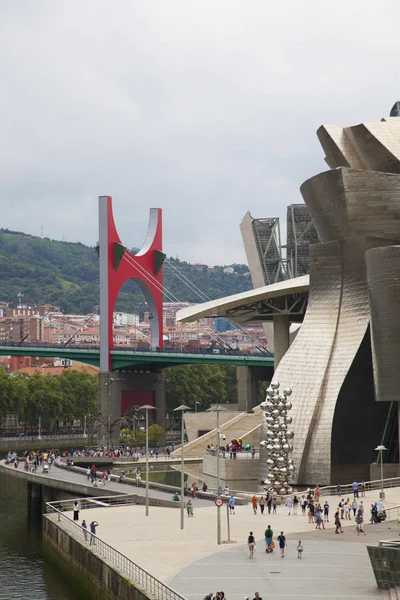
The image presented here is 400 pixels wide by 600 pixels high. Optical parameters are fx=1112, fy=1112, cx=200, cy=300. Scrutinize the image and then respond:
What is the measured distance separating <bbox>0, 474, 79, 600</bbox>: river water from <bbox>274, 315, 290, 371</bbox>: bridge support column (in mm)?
15647

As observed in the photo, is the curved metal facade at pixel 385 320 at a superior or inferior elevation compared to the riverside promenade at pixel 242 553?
superior

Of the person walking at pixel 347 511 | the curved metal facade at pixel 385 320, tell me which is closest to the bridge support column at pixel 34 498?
the curved metal facade at pixel 385 320

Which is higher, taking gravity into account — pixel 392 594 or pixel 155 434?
pixel 155 434

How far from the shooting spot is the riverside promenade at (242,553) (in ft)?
79.3

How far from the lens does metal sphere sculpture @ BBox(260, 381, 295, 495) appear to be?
4294cm

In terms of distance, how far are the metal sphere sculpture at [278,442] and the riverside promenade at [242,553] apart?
11.2 feet

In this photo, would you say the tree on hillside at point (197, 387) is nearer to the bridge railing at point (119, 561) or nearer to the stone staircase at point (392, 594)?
the bridge railing at point (119, 561)

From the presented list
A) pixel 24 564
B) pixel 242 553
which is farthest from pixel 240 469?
pixel 242 553

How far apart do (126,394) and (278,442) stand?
47481 mm

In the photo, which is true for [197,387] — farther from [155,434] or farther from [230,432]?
[230,432]

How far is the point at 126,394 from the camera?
90.3 m

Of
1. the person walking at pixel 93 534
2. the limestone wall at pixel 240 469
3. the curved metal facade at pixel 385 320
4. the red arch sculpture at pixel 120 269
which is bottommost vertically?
the person walking at pixel 93 534

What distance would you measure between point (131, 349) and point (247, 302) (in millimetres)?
36648

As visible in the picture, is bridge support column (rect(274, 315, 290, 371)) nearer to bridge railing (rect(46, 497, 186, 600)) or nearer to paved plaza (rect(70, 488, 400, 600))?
paved plaza (rect(70, 488, 400, 600))
